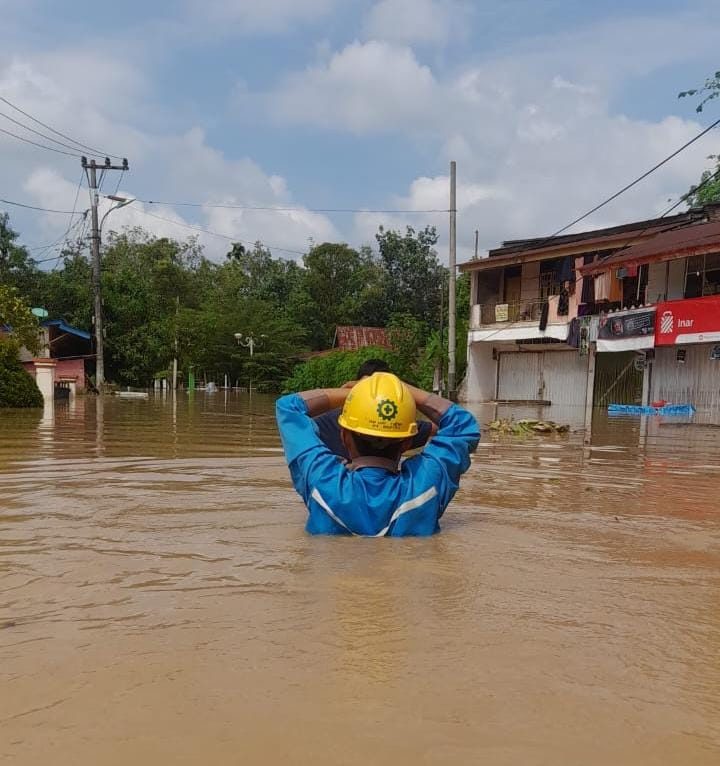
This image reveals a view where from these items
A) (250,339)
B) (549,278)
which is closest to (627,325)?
(549,278)

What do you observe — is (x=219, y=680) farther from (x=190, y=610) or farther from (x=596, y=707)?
(x=596, y=707)

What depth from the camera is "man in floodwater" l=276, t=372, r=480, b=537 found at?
10.2ft

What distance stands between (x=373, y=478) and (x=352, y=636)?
1.11 metres

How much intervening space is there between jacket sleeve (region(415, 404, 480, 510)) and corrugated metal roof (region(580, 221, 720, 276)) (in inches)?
580

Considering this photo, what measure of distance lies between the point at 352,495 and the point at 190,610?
3.45 ft

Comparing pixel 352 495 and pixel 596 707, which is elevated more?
pixel 352 495

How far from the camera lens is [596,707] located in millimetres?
1719

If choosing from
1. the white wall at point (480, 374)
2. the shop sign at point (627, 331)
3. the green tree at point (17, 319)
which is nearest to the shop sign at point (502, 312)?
the white wall at point (480, 374)

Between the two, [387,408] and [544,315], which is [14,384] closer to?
[544,315]

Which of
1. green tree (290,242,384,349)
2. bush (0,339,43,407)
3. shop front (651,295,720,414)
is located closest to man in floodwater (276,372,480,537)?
bush (0,339,43,407)

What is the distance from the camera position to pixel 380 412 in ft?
10.0

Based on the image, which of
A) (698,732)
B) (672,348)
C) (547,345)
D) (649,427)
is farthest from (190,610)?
(547,345)

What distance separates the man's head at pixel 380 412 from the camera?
3.06m

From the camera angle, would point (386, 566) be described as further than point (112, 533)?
No
